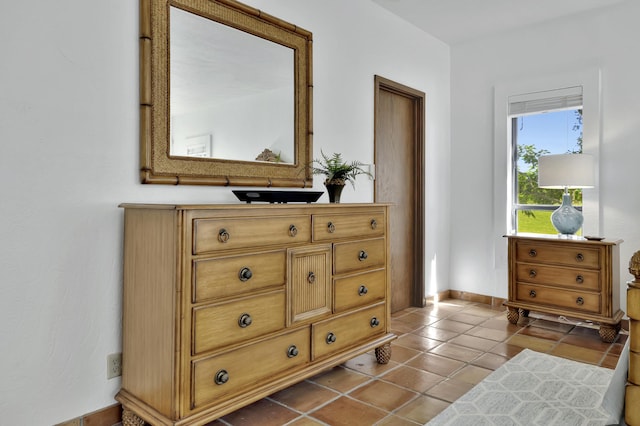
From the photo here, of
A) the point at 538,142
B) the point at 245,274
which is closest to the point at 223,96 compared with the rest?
the point at 245,274

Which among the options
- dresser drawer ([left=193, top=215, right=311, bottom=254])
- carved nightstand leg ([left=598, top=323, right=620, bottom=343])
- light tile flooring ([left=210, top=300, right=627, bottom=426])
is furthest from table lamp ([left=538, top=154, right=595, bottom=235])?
dresser drawer ([left=193, top=215, right=311, bottom=254])

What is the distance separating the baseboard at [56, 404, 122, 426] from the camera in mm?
1986

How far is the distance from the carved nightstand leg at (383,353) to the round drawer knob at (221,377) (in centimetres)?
119

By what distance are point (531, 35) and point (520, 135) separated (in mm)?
926

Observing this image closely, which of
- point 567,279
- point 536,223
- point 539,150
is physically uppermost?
point 539,150

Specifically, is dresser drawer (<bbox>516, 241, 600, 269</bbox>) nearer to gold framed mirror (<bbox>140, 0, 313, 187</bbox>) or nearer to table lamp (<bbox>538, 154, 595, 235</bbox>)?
table lamp (<bbox>538, 154, 595, 235</bbox>)

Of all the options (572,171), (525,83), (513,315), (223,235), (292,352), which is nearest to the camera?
(223,235)

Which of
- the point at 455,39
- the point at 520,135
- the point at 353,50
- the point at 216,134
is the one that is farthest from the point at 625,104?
the point at 216,134

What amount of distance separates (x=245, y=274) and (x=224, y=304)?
160 millimetres

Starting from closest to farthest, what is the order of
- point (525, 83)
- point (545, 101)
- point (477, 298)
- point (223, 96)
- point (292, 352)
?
1. point (292, 352)
2. point (223, 96)
3. point (545, 101)
4. point (525, 83)
5. point (477, 298)

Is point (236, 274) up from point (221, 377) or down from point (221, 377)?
up

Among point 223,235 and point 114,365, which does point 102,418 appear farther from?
point 223,235

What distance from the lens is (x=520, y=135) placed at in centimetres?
430

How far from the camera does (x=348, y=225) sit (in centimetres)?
258
